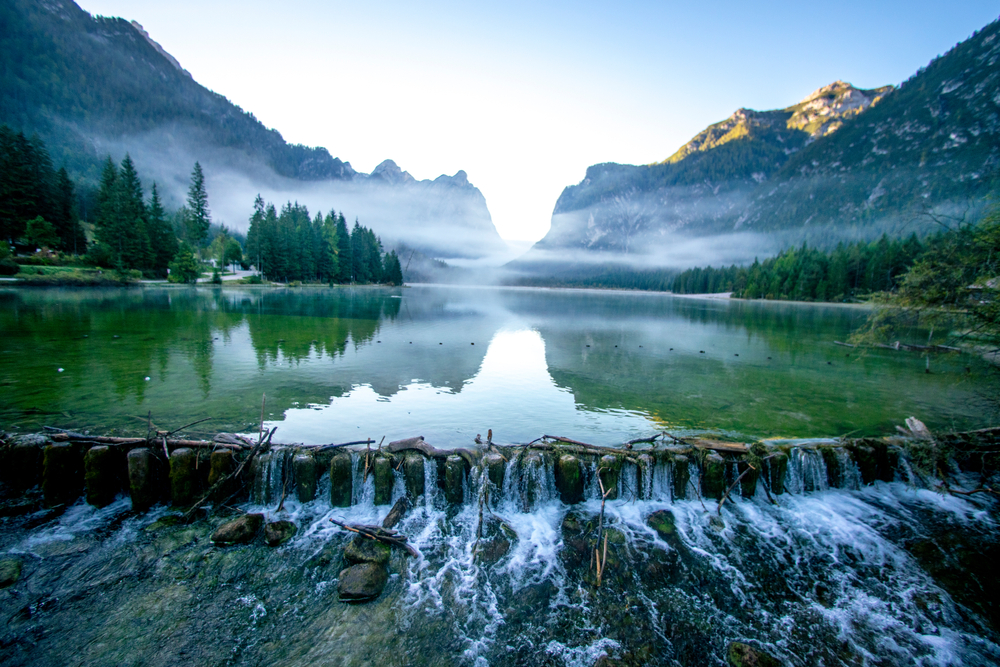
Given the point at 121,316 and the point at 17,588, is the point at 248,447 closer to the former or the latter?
the point at 17,588

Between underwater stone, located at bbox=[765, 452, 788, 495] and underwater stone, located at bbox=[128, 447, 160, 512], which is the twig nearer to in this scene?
underwater stone, located at bbox=[765, 452, 788, 495]

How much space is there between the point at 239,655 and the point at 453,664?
10.5ft

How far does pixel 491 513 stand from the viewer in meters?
9.41

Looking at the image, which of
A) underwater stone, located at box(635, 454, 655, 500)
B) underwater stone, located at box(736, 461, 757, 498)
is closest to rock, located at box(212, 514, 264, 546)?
underwater stone, located at box(635, 454, 655, 500)

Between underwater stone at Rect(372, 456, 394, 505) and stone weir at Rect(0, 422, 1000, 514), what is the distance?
0.02 meters

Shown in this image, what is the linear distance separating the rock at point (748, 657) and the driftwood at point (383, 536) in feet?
18.7

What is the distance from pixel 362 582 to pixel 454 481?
120 inches

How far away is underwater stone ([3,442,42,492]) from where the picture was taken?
9.06 meters

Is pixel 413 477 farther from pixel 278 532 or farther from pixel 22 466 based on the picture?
pixel 22 466

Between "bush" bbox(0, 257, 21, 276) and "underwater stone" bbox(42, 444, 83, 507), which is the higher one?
"bush" bbox(0, 257, 21, 276)

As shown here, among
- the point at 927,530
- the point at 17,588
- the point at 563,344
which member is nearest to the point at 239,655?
the point at 17,588

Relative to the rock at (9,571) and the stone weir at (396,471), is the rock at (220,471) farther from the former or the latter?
the rock at (9,571)

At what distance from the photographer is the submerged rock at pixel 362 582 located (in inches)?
271

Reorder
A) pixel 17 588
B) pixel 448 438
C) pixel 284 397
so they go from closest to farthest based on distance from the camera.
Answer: pixel 17 588, pixel 448 438, pixel 284 397
